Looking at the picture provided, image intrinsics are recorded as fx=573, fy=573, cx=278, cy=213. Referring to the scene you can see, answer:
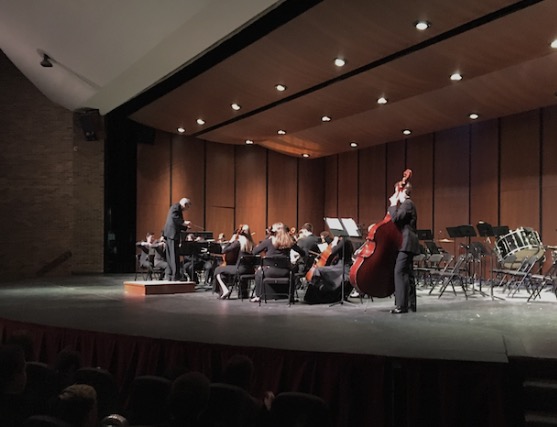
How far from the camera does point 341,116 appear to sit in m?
12.0

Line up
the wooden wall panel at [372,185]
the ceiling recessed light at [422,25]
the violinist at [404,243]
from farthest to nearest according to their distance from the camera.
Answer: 1. the wooden wall panel at [372,185]
2. the ceiling recessed light at [422,25]
3. the violinist at [404,243]

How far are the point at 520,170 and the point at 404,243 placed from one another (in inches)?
266

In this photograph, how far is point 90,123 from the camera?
12.5 metres

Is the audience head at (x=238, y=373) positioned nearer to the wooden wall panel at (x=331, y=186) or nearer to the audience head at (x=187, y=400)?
the audience head at (x=187, y=400)

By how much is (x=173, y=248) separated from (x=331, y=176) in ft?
27.8

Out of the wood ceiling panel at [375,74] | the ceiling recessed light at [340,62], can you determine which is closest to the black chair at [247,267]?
the wood ceiling panel at [375,74]

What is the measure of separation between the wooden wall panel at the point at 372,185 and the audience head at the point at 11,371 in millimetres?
12776

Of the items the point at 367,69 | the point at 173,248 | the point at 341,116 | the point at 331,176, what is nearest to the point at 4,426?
the point at 173,248

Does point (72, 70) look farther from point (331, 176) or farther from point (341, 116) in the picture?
point (331, 176)

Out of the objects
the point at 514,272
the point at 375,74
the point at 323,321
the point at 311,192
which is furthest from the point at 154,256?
the point at 311,192

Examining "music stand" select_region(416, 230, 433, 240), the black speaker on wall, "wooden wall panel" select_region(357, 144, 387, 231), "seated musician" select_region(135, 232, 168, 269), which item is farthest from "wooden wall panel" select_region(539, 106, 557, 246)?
the black speaker on wall

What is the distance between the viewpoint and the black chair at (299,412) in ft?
8.70

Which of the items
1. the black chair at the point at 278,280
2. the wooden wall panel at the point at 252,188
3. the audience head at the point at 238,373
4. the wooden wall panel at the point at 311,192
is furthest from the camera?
the wooden wall panel at the point at 311,192

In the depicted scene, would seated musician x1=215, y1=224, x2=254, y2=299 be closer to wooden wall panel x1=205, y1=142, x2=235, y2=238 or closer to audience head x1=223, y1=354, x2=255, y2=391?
audience head x1=223, y1=354, x2=255, y2=391
